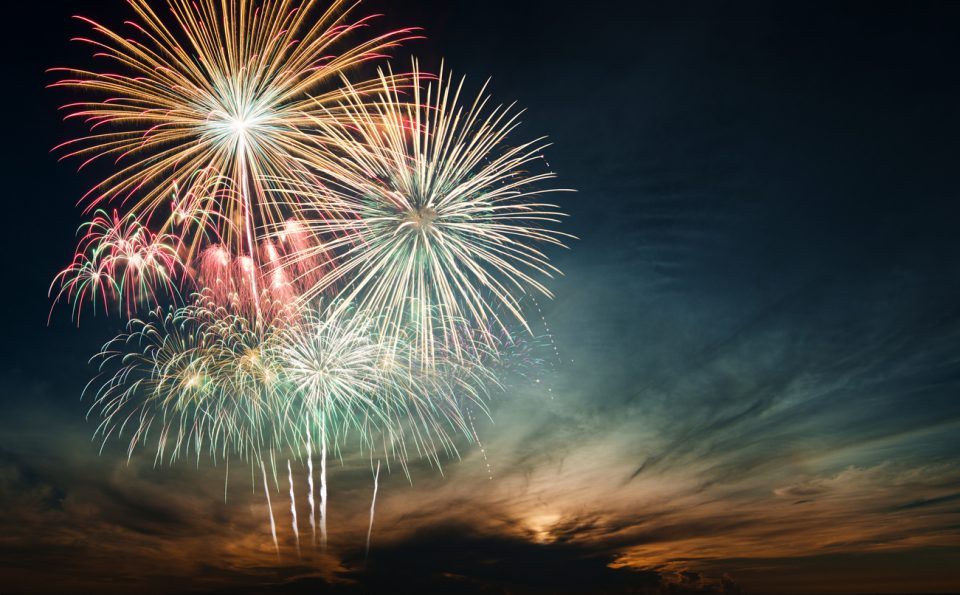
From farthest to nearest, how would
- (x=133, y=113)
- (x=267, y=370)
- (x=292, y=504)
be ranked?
(x=292, y=504)
(x=267, y=370)
(x=133, y=113)

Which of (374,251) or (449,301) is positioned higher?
(374,251)

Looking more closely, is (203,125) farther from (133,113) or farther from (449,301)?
(449,301)

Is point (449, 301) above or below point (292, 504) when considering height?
above

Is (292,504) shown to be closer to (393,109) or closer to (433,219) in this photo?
(433,219)

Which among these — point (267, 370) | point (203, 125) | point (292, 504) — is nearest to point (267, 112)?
point (203, 125)

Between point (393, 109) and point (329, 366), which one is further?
point (329, 366)

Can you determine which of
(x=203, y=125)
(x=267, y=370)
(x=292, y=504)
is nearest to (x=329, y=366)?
(x=267, y=370)

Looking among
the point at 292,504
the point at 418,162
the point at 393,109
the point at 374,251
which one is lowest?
the point at 292,504

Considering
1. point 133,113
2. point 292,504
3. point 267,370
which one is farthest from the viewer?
point 292,504

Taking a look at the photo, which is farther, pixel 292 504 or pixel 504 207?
pixel 292 504
